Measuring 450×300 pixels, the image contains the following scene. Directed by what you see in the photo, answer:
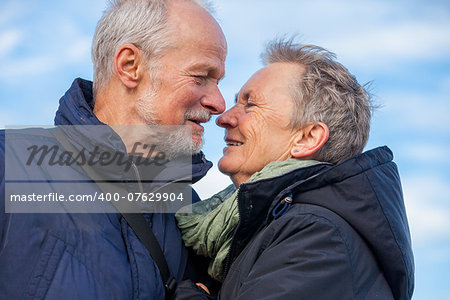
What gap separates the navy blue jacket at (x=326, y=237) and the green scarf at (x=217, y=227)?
0.11m

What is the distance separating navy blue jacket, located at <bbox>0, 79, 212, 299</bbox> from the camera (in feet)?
7.76

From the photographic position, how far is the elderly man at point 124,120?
240 cm

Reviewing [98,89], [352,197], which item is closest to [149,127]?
[98,89]

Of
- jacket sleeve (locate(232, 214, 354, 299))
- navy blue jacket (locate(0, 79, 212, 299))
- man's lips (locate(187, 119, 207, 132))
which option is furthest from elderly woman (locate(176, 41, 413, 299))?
navy blue jacket (locate(0, 79, 212, 299))

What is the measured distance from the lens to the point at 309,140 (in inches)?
134

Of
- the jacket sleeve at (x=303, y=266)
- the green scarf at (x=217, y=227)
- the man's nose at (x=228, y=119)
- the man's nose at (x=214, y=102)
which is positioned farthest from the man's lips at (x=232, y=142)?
the jacket sleeve at (x=303, y=266)

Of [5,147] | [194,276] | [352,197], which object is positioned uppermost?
[5,147]

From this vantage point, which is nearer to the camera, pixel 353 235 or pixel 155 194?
pixel 353 235

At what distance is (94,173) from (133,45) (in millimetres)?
922

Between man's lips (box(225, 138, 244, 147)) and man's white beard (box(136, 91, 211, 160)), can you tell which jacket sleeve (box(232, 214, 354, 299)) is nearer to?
man's white beard (box(136, 91, 211, 160))

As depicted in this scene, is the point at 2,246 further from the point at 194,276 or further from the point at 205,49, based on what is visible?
the point at 205,49

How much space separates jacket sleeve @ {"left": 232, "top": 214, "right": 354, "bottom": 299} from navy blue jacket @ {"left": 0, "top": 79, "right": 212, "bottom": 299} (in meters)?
0.59

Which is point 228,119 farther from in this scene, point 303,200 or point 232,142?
point 303,200

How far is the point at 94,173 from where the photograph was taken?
9.14 ft
